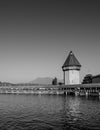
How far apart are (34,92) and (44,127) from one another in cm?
5102

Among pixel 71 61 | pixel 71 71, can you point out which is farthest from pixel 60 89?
pixel 71 61

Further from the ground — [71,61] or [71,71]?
[71,61]

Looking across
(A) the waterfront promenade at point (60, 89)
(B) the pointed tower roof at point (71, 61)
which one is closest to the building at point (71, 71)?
(B) the pointed tower roof at point (71, 61)

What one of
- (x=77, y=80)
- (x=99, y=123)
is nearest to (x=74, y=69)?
(x=77, y=80)

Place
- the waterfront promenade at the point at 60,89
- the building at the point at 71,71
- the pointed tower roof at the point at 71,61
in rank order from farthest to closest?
1. the pointed tower roof at the point at 71,61
2. the building at the point at 71,71
3. the waterfront promenade at the point at 60,89

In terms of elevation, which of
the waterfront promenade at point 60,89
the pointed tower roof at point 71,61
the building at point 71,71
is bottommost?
the waterfront promenade at point 60,89

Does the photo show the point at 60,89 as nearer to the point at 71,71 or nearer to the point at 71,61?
the point at 71,71

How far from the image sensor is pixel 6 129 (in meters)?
12.2

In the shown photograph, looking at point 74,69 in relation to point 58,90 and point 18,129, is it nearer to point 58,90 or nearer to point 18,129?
point 58,90

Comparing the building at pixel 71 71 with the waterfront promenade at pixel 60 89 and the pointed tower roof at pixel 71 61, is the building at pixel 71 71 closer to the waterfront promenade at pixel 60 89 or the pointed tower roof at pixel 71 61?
the pointed tower roof at pixel 71 61

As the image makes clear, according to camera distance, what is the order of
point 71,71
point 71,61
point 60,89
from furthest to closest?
point 71,61
point 60,89
point 71,71

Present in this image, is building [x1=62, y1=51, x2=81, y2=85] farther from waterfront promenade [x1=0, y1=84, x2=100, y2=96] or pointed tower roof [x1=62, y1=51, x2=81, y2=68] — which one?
waterfront promenade [x1=0, y1=84, x2=100, y2=96]

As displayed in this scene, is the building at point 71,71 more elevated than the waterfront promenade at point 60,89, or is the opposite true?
the building at point 71,71

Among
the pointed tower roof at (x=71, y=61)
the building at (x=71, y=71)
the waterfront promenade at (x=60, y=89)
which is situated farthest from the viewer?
the pointed tower roof at (x=71, y=61)
